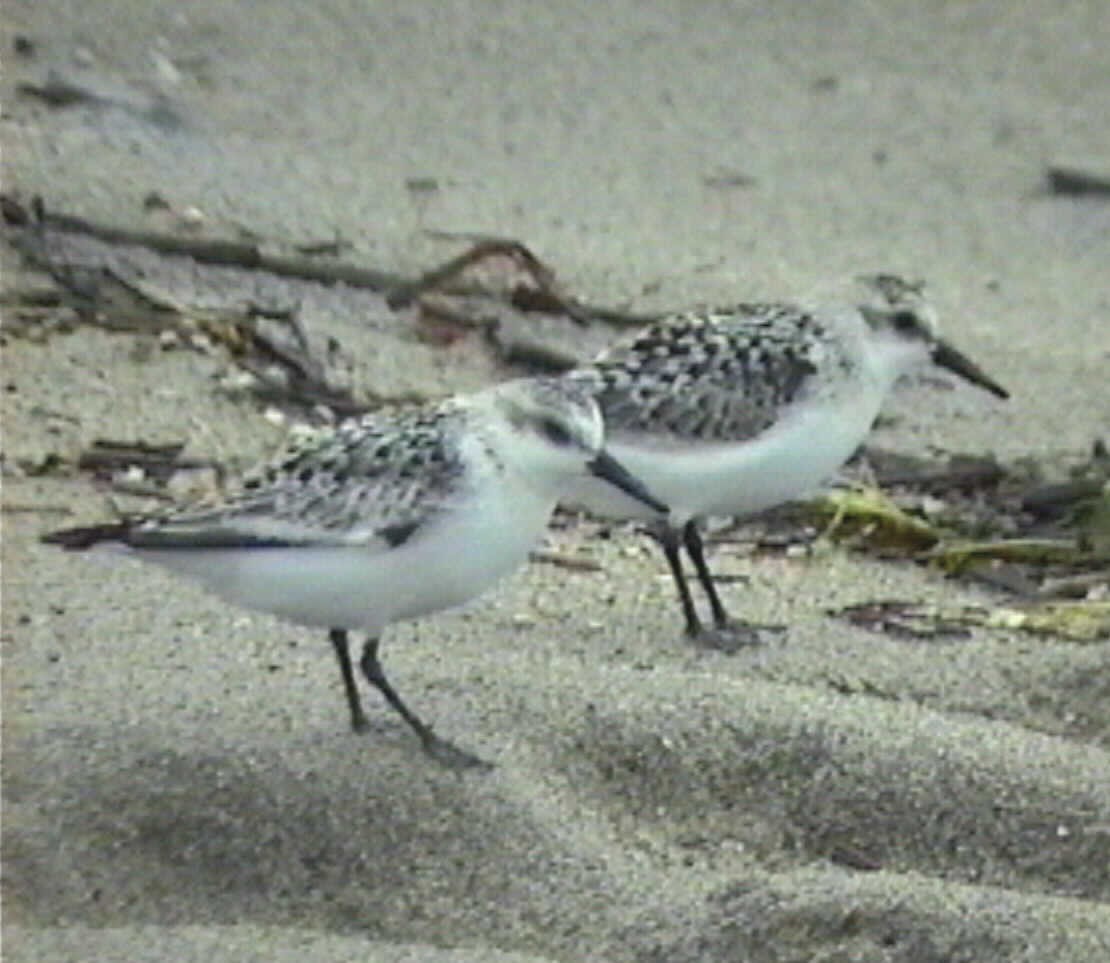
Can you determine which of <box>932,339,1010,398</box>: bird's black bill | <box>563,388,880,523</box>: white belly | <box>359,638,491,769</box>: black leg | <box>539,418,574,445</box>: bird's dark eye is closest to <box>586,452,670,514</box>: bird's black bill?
<box>539,418,574,445</box>: bird's dark eye

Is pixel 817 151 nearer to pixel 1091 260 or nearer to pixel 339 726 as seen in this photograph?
pixel 1091 260

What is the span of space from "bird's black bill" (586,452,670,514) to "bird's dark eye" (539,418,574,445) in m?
0.10

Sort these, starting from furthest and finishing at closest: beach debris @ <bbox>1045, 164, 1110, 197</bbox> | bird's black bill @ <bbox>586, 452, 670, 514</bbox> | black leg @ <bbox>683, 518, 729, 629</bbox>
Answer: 1. beach debris @ <bbox>1045, 164, 1110, 197</bbox>
2. black leg @ <bbox>683, 518, 729, 629</bbox>
3. bird's black bill @ <bbox>586, 452, 670, 514</bbox>

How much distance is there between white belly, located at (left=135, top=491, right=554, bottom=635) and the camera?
507 cm

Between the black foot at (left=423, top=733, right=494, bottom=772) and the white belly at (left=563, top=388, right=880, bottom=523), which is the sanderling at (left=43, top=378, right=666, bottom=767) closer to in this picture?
the black foot at (left=423, top=733, right=494, bottom=772)

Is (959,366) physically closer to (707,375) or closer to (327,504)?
(707,375)

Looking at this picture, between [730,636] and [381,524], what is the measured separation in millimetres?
1043

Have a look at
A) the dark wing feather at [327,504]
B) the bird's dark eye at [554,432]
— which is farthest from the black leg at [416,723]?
the bird's dark eye at [554,432]

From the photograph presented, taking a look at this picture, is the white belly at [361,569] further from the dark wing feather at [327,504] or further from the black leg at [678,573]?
the black leg at [678,573]

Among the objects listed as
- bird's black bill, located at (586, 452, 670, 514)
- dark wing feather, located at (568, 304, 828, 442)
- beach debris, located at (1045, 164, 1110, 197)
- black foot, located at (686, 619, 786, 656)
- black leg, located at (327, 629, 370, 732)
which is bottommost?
beach debris, located at (1045, 164, 1110, 197)

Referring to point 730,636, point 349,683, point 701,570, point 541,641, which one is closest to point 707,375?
point 701,570

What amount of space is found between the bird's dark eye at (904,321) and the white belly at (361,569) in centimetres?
142

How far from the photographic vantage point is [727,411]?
6.02 m

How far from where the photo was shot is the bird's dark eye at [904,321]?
6336 millimetres
